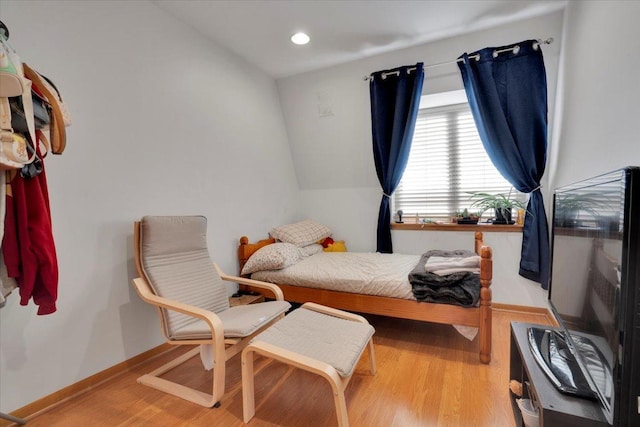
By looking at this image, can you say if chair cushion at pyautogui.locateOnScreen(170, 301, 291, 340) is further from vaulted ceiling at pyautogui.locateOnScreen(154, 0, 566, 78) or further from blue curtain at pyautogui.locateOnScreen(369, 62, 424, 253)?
vaulted ceiling at pyautogui.locateOnScreen(154, 0, 566, 78)

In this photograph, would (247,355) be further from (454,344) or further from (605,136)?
(605,136)

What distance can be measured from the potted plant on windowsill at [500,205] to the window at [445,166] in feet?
0.41

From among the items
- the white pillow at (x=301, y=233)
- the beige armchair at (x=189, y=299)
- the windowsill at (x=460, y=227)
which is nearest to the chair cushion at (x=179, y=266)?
the beige armchair at (x=189, y=299)

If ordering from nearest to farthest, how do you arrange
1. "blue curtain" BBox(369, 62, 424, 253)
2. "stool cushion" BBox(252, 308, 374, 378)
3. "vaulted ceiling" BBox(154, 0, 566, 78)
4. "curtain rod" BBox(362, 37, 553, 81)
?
"stool cushion" BBox(252, 308, 374, 378) → "vaulted ceiling" BBox(154, 0, 566, 78) → "curtain rod" BBox(362, 37, 553, 81) → "blue curtain" BBox(369, 62, 424, 253)

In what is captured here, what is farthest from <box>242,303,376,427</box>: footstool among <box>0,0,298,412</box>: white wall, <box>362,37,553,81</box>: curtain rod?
<box>362,37,553,81</box>: curtain rod

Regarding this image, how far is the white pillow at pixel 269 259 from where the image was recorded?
2.62 m

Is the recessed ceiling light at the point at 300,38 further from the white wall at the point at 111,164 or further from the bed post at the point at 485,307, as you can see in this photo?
the bed post at the point at 485,307

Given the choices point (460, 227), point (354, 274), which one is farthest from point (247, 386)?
point (460, 227)

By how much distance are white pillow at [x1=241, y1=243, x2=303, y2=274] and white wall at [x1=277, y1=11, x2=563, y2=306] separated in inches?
44.1

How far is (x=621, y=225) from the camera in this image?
76 cm

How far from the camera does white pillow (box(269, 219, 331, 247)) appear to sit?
10.3 feet

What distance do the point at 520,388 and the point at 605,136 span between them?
4.53 feet

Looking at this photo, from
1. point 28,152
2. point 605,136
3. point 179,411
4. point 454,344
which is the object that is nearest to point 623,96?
point 605,136

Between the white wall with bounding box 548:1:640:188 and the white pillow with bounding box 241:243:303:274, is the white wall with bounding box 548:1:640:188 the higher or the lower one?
the higher one
